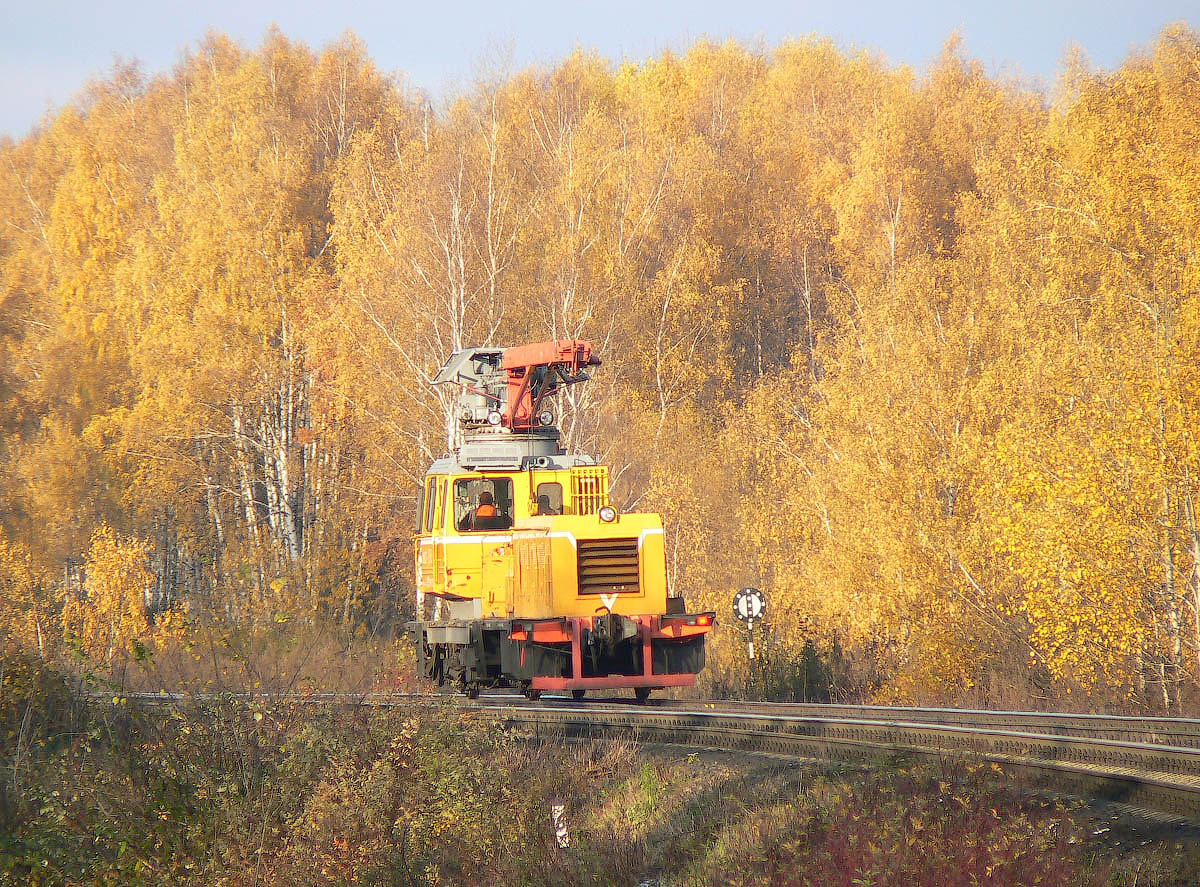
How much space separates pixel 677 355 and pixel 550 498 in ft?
64.8

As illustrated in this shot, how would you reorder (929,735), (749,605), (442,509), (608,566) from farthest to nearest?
(749,605)
(442,509)
(608,566)
(929,735)

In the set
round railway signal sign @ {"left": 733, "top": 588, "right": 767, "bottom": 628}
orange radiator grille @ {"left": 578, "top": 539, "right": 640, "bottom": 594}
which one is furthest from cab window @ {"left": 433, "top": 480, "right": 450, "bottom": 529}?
round railway signal sign @ {"left": 733, "top": 588, "right": 767, "bottom": 628}

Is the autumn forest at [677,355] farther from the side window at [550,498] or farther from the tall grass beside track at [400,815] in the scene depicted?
the side window at [550,498]

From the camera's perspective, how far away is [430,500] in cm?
1516

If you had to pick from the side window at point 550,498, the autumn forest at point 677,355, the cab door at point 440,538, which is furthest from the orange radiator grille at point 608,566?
the autumn forest at point 677,355

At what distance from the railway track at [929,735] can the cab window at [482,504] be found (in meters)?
2.23

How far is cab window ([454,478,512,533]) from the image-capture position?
48.4ft

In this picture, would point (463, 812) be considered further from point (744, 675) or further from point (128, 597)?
point (128, 597)

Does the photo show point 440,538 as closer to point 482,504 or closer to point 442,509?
point 442,509

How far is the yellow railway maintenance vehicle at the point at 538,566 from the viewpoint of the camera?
13602 mm

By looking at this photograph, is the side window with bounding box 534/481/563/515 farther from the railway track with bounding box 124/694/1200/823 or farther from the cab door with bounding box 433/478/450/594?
the railway track with bounding box 124/694/1200/823

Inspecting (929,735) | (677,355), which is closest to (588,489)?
(929,735)

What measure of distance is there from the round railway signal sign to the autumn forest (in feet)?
2.12

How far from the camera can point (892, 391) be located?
22.9 metres
